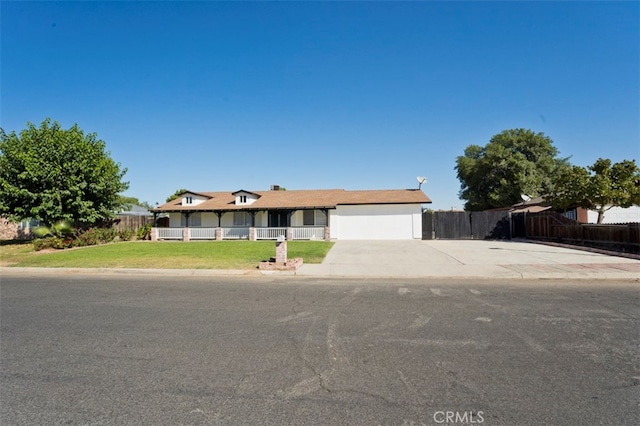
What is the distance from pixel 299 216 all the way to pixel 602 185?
1989 cm

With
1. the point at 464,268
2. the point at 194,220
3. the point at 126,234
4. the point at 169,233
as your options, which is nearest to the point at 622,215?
the point at 464,268

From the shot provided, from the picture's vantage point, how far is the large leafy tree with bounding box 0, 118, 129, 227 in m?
21.6

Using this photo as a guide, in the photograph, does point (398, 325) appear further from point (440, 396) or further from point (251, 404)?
point (251, 404)

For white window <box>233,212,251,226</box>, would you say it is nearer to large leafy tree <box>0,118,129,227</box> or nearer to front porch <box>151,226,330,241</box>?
front porch <box>151,226,330,241</box>

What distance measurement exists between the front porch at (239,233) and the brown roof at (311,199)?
1.65 metres

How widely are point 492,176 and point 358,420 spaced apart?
49.8 metres

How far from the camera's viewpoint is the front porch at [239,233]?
89.7 ft

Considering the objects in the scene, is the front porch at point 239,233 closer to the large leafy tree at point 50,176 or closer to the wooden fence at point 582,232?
the large leafy tree at point 50,176

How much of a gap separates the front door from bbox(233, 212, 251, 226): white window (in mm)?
1903

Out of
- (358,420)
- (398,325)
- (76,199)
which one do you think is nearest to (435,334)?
(398,325)

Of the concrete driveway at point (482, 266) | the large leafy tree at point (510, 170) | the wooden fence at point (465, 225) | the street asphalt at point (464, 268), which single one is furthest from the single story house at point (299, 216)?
the large leafy tree at point (510, 170)

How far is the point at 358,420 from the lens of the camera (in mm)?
2969

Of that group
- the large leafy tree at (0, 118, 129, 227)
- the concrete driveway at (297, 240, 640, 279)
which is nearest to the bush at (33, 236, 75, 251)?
the large leafy tree at (0, 118, 129, 227)

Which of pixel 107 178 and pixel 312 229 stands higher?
pixel 107 178
